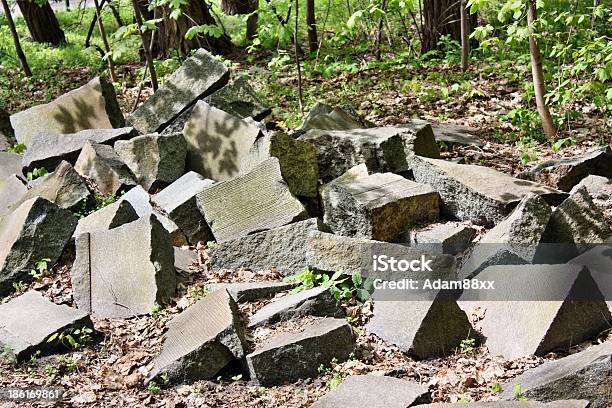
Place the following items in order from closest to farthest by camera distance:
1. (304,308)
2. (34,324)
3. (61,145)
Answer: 1. (304,308)
2. (34,324)
3. (61,145)

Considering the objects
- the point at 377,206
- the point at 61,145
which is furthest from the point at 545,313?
the point at 61,145

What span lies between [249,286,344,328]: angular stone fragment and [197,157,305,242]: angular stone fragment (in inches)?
43.2

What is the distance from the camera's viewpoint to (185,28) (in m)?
12.1

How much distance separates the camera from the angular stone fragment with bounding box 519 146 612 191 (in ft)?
21.0

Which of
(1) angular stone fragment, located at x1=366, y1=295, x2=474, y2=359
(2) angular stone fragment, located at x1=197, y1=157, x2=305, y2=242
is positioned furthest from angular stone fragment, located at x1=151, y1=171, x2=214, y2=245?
(1) angular stone fragment, located at x1=366, y1=295, x2=474, y2=359

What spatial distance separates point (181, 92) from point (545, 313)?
5.05 meters

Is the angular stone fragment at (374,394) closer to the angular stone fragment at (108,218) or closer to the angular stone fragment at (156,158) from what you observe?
the angular stone fragment at (108,218)

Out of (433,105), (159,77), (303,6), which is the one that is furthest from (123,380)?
(303,6)

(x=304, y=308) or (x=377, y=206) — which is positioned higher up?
(x=377, y=206)

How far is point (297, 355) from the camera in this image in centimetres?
450

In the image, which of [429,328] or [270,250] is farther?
[270,250]

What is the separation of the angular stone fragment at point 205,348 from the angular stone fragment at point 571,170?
311cm

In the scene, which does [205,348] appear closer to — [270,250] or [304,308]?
[304,308]

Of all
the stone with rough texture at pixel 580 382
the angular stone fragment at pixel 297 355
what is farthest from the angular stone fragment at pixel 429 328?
the stone with rough texture at pixel 580 382
